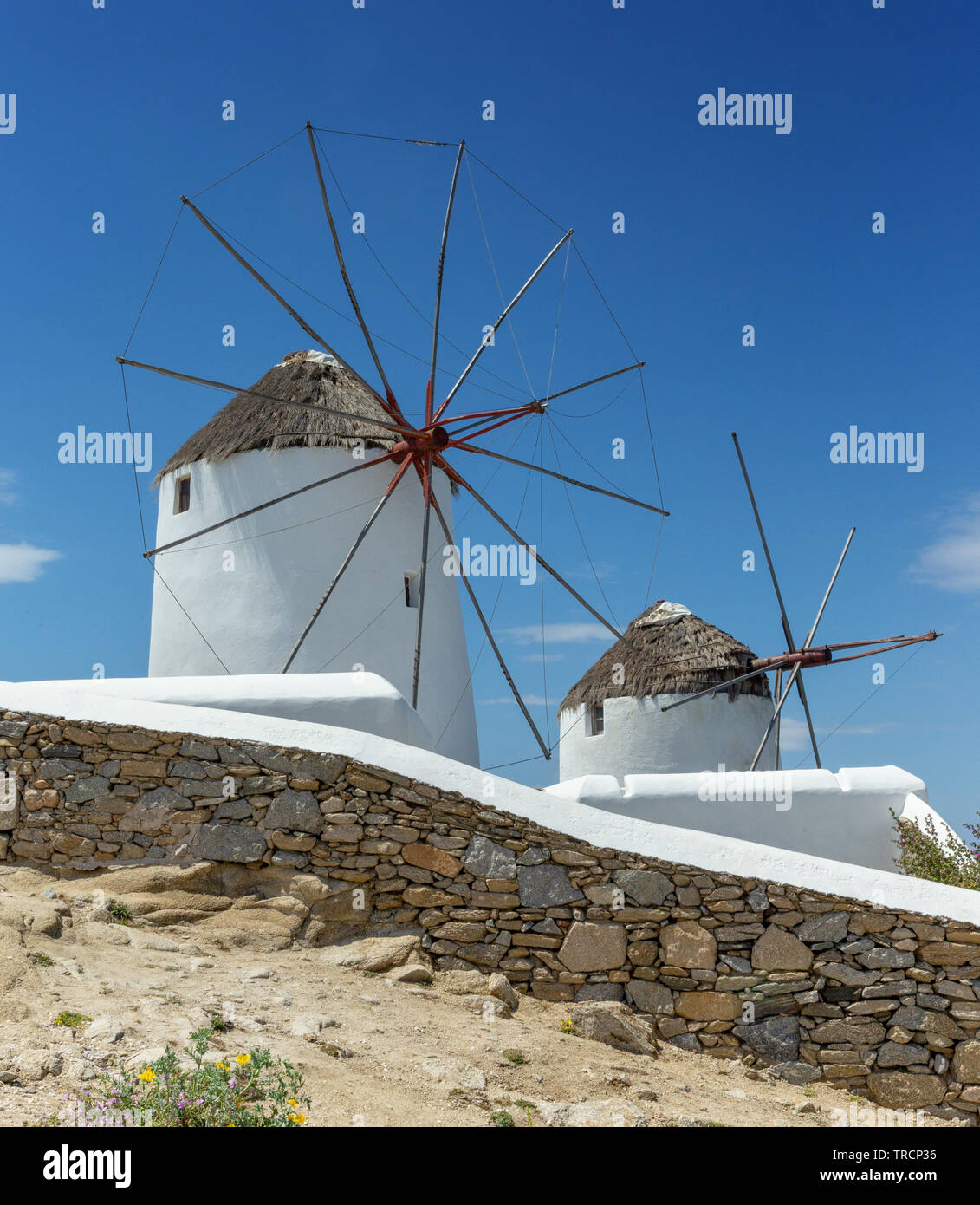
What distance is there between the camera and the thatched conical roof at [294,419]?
1144cm

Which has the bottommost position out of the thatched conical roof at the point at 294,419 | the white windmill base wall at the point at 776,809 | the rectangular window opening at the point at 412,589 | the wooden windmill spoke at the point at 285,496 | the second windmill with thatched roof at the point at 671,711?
the white windmill base wall at the point at 776,809

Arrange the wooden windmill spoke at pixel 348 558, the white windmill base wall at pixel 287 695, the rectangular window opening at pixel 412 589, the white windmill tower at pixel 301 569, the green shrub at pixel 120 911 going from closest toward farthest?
the green shrub at pixel 120 911, the white windmill base wall at pixel 287 695, the wooden windmill spoke at pixel 348 558, the white windmill tower at pixel 301 569, the rectangular window opening at pixel 412 589

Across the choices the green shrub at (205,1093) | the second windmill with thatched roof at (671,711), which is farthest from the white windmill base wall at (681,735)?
the green shrub at (205,1093)

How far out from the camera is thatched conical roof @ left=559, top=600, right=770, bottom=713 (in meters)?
15.6

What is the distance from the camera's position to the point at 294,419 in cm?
1163

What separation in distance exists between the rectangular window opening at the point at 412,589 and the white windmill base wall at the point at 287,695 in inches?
145

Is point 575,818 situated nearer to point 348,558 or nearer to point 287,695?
point 287,695

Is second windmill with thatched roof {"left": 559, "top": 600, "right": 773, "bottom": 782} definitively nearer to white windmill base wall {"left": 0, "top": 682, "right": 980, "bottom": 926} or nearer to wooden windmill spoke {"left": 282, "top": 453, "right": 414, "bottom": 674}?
wooden windmill spoke {"left": 282, "top": 453, "right": 414, "bottom": 674}

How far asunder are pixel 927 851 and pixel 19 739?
6.81 meters

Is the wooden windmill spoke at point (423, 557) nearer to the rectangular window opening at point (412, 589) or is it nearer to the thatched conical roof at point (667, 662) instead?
the rectangular window opening at point (412, 589)

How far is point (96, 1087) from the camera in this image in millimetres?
3979
